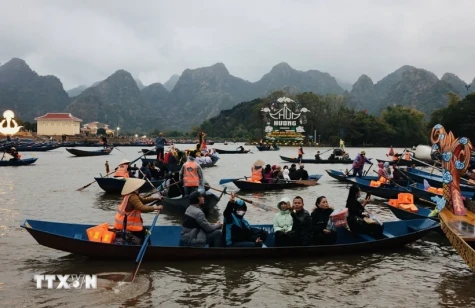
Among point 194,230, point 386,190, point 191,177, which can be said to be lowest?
point 386,190

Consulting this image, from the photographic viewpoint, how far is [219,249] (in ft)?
27.2

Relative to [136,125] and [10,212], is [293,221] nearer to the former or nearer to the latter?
[10,212]

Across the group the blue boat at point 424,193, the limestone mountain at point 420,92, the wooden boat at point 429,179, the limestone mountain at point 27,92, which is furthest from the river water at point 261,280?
the limestone mountain at point 27,92

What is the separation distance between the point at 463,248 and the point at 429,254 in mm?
2553

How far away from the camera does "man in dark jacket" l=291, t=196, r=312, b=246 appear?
8656mm

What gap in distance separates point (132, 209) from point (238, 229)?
2.18 metres

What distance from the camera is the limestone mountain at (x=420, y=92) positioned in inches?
6536

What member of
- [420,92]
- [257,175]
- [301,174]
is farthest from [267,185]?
[420,92]

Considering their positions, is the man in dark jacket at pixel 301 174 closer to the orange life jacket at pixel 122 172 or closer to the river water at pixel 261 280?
the orange life jacket at pixel 122 172

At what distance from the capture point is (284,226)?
8.77 m

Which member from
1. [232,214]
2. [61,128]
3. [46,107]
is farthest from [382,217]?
[46,107]

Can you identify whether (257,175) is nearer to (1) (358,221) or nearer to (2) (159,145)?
(2) (159,145)

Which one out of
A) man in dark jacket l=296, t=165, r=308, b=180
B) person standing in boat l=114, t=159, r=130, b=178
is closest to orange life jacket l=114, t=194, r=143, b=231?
person standing in boat l=114, t=159, r=130, b=178

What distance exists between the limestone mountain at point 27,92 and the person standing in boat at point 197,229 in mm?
175278
